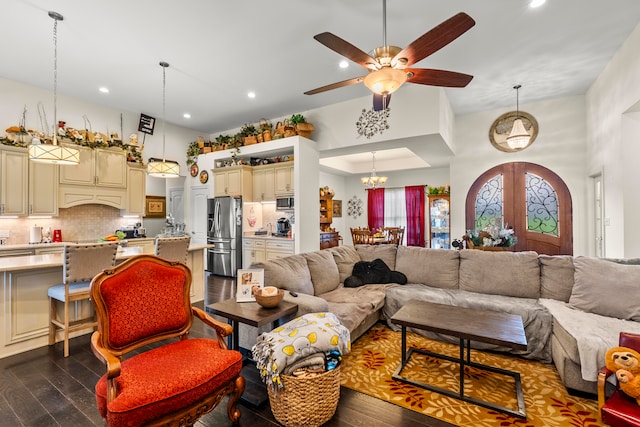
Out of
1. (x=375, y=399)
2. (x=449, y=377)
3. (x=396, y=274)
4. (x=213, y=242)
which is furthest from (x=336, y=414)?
(x=213, y=242)

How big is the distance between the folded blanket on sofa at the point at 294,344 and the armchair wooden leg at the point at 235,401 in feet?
0.44

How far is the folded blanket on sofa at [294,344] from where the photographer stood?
1777mm

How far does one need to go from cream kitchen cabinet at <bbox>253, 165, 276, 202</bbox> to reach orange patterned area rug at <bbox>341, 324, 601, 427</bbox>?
12.2ft

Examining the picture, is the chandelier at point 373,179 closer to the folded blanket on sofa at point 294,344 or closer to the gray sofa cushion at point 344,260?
the gray sofa cushion at point 344,260

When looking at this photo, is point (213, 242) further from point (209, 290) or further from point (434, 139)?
point (434, 139)

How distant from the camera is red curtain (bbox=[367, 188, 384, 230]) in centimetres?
878

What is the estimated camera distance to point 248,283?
7.95 feet

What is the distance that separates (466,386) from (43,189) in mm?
6083

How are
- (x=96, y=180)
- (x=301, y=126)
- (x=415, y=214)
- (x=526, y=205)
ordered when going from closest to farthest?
(x=96, y=180) < (x=301, y=126) < (x=526, y=205) < (x=415, y=214)

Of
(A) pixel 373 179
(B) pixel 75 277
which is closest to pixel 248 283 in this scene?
(B) pixel 75 277

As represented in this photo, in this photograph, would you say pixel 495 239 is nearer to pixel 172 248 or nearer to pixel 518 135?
pixel 518 135

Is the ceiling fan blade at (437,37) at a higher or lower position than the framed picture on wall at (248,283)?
higher

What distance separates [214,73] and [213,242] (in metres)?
3.54

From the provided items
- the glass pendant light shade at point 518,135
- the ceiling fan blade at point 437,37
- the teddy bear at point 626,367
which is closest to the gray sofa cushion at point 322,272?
the ceiling fan blade at point 437,37
